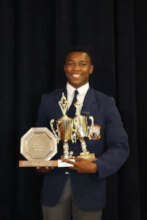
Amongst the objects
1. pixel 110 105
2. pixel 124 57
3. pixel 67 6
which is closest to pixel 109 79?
pixel 124 57

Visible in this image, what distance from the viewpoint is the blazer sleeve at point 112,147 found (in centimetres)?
111

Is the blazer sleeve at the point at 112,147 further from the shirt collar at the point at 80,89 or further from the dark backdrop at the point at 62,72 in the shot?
the dark backdrop at the point at 62,72

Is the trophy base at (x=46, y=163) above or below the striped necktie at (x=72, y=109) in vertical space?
below

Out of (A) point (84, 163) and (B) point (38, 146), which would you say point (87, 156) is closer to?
(A) point (84, 163)

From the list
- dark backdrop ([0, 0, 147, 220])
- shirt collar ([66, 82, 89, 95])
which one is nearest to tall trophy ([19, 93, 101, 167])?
shirt collar ([66, 82, 89, 95])

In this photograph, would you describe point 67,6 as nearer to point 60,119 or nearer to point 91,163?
point 60,119

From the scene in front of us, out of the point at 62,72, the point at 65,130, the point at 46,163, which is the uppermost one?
the point at 62,72

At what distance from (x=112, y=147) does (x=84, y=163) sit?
0.57ft

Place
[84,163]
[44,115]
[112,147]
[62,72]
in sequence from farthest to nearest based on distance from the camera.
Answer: [62,72], [44,115], [112,147], [84,163]

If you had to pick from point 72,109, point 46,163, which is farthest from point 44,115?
point 46,163

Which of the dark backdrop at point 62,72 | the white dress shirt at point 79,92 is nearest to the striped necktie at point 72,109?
the white dress shirt at point 79,92

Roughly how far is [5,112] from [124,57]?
2.67 ft

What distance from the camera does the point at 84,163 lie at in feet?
3.55

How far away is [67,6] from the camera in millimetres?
1613
